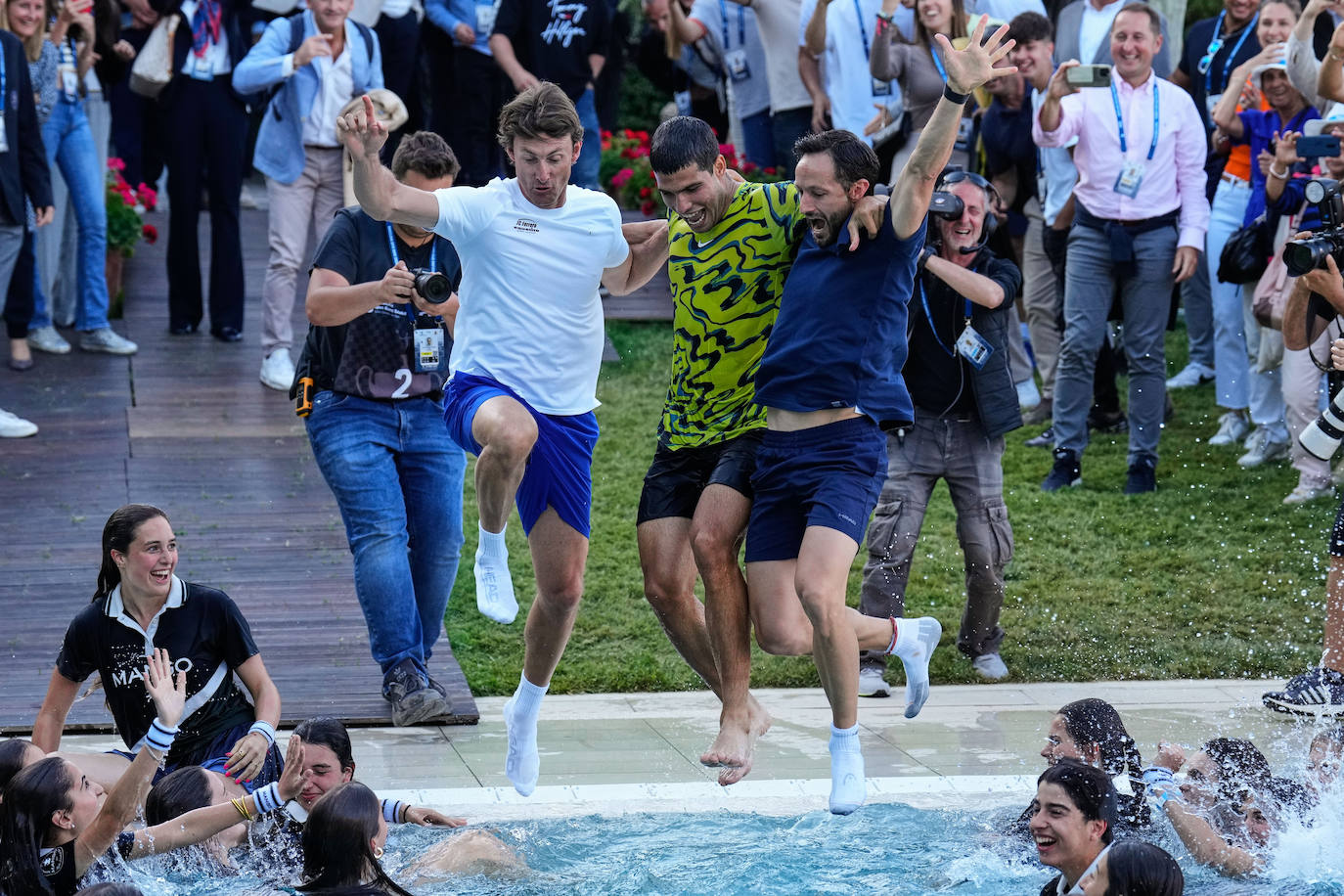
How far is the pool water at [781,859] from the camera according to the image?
246 inches

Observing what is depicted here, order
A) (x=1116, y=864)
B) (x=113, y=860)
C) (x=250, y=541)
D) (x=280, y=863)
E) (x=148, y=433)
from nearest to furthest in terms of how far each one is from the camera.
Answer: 1. (x=1116, y=864)
2. (x=113, y=860)
3. (x=280, y=863)
4. (x=250, y=541)
5. (x=148, y=433)

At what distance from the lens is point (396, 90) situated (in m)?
13.1

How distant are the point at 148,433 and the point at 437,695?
454 centimetres

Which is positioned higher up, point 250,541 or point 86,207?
point 86,207

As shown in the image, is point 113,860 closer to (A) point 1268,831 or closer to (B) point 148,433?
(A) point 1268,831

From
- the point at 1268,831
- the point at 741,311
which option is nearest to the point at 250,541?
the point at 741,311

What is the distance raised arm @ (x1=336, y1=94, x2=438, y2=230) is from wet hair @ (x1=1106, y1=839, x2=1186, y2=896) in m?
3.05

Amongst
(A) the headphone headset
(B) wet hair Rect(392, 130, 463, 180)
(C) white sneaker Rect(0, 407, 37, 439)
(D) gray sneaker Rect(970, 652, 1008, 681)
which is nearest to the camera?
(B) wet hair Rect(392, 130, 463, 180)

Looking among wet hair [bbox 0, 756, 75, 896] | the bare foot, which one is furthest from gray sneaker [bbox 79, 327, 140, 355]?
the bare foot

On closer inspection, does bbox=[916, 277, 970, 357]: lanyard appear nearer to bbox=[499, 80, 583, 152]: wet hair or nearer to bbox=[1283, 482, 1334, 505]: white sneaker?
bbox=[499, 80, 583, 152]: wet hair

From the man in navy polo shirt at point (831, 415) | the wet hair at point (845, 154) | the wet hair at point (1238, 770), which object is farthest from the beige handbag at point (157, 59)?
the wet hair at point (1238, 770)

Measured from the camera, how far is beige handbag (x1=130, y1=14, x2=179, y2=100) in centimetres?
1248

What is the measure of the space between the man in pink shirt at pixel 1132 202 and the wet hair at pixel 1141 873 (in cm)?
568

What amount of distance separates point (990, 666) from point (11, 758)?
15.2ft
